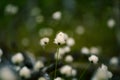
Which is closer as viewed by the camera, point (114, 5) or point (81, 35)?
point (114, 5)

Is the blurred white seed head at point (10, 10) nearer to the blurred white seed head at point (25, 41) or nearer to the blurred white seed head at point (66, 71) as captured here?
the blurred white seed head at point (25, 41)

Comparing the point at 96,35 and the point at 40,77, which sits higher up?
the point at 96,35

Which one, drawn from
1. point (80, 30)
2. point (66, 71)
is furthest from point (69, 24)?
point (66, 71)

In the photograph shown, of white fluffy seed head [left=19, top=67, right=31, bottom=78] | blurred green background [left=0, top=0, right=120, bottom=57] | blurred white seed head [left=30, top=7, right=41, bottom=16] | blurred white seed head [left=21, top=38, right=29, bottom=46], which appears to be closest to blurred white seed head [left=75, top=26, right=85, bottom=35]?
blurred green background [left=0, top=0, right=120, bottom=57]

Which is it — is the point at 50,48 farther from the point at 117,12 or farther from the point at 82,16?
the point at 82,16

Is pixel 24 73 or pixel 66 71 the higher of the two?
pixel 66 71

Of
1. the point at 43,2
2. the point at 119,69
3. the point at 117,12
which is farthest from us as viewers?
the point at 43,2

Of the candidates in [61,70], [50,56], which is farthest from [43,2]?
[61,70]

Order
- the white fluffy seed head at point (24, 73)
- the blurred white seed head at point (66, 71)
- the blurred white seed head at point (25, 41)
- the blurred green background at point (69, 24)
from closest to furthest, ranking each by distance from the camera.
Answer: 1. the white fluffy seed head at point (24, 73)
2. the blurred white seed head at point (66, 71)
3. the blurred green background at point (69, 24)
4. the blurred white seed head at point (25, 41)

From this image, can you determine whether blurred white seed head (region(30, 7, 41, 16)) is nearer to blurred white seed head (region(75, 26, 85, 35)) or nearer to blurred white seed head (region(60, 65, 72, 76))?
blurred white seed head (region(75, 26, 85, 35))

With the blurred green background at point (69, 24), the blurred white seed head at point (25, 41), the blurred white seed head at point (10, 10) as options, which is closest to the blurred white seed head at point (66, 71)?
the blurred green background at point (69, 24)

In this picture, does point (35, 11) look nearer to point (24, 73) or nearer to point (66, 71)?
point (66, 71)
